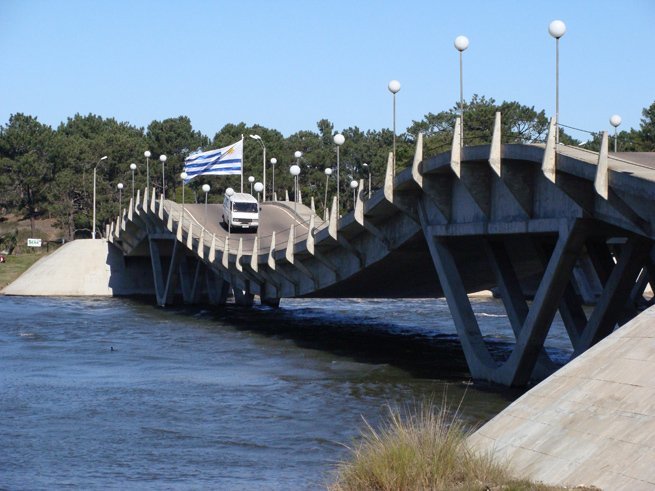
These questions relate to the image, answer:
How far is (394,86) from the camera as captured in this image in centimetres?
3600

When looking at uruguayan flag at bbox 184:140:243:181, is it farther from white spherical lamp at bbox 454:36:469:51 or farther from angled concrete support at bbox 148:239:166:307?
white spherical lamp at bbox 454:36:469:51

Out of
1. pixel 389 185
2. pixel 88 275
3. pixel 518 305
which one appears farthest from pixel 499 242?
pixel 88 275

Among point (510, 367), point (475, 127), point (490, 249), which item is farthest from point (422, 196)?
point (475, 127)

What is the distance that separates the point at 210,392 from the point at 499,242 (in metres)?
9.49

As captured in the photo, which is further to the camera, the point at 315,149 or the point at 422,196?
the point at 315,149

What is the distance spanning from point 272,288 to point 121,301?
103ft

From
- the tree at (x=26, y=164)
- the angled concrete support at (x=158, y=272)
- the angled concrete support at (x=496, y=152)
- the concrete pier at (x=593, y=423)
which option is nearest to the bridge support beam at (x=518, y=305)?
the angled concrete support at (x=496, y=152)

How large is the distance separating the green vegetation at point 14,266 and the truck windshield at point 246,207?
29.4m

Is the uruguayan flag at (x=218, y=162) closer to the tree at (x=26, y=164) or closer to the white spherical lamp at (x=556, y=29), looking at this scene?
the white spherical lamp at (x=556, y=29)

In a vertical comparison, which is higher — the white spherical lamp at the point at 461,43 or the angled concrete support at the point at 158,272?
the white spherical lamp at the point at 461,43

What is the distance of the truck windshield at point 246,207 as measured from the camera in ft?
234

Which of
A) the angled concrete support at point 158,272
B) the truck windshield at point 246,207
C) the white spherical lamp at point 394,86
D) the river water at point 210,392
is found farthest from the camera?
the angled concrete support at point 158,272

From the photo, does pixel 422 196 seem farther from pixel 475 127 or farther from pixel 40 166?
pixel 40 166

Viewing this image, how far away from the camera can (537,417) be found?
587 inches
